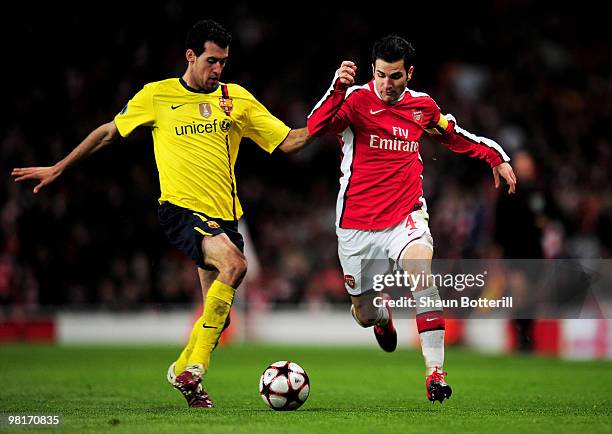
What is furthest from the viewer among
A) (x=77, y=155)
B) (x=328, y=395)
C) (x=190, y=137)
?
(x=328, y=395)

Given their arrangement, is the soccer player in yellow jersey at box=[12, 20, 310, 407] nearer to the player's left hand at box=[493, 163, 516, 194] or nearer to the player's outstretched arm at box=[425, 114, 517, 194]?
the player's outstretched arm at box=[425, 114, 517, 194]

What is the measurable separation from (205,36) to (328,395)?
2.93 meters

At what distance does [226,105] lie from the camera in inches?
298

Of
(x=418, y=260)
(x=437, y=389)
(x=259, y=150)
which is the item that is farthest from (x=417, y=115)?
(x=259, y=150)

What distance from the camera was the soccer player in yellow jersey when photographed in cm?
730

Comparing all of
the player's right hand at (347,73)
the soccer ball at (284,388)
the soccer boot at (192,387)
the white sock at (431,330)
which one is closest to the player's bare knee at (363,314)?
the white sock at (431,330)

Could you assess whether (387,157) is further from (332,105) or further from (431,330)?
(431,330)

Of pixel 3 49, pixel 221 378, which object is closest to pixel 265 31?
pixel 3 49

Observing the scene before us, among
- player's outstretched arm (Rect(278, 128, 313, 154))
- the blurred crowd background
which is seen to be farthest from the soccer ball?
the blurred crowd background

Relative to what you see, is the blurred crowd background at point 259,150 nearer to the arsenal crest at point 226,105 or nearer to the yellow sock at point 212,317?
the arsenal crest at point 226,105

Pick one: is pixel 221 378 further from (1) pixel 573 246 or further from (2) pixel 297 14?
(2) pixel 297 14

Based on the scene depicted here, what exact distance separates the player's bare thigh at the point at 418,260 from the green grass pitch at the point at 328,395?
0.90 metres

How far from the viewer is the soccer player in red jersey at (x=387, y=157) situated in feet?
24.4

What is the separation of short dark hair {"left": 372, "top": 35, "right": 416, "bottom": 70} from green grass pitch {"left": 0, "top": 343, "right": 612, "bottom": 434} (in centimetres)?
241
